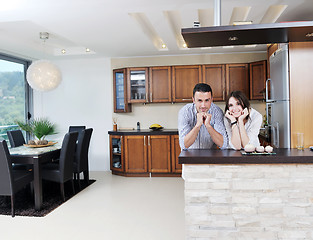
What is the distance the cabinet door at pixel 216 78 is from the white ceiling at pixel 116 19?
0.35 metres

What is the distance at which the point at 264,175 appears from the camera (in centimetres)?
246

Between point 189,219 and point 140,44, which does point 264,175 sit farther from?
point 140,44

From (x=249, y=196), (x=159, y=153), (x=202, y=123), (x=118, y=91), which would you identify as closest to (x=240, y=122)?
(x=202, y=123)

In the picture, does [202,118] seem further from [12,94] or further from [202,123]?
[12,94]

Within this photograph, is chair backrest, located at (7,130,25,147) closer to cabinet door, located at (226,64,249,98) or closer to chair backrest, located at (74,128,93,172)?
chair backrest, located at (74,128,93,172)

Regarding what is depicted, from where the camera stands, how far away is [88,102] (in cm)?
717

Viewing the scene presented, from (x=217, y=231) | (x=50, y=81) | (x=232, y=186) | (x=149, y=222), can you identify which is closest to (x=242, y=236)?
(x=217, y=231)

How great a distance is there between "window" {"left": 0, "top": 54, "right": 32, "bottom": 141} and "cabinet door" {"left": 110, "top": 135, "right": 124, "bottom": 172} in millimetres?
2171

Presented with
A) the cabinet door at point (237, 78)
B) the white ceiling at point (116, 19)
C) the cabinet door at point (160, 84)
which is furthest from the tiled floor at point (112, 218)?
the white ceiling at point (116, 19)

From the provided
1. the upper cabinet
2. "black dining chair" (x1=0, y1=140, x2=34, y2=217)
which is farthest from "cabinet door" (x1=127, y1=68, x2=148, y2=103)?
"black dining chair" (x1=0, y1=140, x2=34, y2=217)

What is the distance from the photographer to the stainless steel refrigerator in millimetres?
3879

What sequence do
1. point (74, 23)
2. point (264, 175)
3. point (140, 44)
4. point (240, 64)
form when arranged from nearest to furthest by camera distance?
point (264, 175) → point (74, 23) → point (140, 44) → point (240, 64)

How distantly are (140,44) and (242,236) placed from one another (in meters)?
4.03

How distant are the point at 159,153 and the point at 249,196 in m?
3.90
